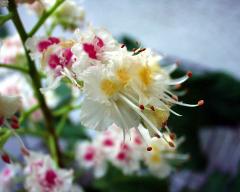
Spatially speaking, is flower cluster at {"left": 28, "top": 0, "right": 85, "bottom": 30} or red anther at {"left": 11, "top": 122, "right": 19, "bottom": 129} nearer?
red anther at {"left": 11, "top": 122, "right": 19, "bottom": 129}

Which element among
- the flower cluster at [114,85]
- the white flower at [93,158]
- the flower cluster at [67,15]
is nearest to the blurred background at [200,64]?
the white flower at [93,158]

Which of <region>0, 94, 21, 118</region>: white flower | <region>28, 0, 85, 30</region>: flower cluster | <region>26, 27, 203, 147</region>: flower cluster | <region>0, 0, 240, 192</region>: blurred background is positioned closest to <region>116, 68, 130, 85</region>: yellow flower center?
<region>26, 27, 203, 147</region>: flower cluster

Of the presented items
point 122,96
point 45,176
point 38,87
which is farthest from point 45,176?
point 122,96

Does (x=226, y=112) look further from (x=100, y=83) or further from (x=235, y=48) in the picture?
(x=100, y=83)

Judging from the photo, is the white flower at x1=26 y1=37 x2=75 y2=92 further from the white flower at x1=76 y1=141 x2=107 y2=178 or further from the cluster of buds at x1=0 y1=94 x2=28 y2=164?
the white flower at x1=76 y1=141 x2=107 y2=178

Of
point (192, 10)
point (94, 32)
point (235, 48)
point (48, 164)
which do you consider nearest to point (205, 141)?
point (235, 48)

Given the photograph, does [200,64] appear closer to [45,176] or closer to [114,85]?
[45,176]

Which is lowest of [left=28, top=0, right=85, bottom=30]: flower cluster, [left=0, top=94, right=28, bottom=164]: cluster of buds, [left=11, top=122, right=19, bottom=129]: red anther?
[left=11, top=122, right=19, bottom=129]: red anther

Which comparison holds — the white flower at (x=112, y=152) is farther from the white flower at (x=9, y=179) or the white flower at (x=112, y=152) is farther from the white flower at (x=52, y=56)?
the white flower at (x=52, y=56)
